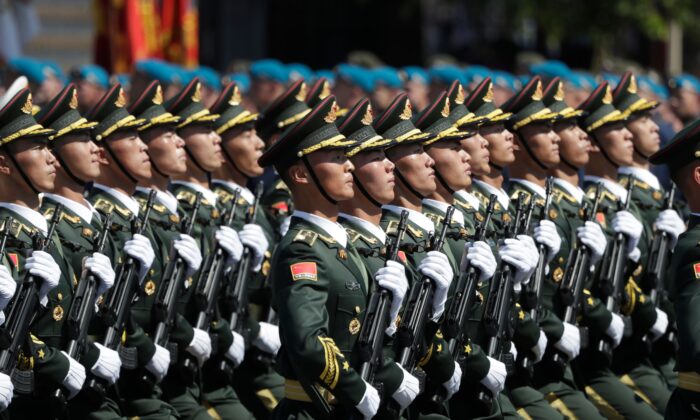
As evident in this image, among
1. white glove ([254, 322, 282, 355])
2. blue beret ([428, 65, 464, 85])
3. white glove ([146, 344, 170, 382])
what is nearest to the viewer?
white glove ([146, 344, 170, 382])

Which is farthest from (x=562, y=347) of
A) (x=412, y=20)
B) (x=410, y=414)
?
(x=412, y=20)

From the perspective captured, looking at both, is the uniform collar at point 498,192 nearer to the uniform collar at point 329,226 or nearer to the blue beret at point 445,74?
the uniform collar at point 329,226

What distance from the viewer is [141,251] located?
311 inches

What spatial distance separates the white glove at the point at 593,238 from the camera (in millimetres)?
8805

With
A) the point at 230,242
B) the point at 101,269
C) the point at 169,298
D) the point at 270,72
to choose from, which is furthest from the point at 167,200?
the point at 270,72

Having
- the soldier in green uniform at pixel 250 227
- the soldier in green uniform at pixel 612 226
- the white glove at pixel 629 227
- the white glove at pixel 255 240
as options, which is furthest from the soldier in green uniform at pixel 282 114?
the white glove at pixel 629 227

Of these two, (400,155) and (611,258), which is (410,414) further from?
(611,258)

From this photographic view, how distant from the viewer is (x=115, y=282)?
784cm

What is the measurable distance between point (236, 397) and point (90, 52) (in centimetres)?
Answer: 1548

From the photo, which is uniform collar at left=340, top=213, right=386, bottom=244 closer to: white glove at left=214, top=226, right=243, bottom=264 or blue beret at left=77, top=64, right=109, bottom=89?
white glove at left=214, top=226, right=243, bottom=264

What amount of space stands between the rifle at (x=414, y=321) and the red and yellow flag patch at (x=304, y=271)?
576 mm

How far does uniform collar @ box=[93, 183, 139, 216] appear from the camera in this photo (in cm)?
855

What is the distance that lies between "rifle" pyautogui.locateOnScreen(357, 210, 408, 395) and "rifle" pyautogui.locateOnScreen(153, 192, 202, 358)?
174 centimetres

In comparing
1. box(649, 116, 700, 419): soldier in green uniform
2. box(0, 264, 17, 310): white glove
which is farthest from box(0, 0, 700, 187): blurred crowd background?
box(649, 116, 700, 419): soldier in green uniform
